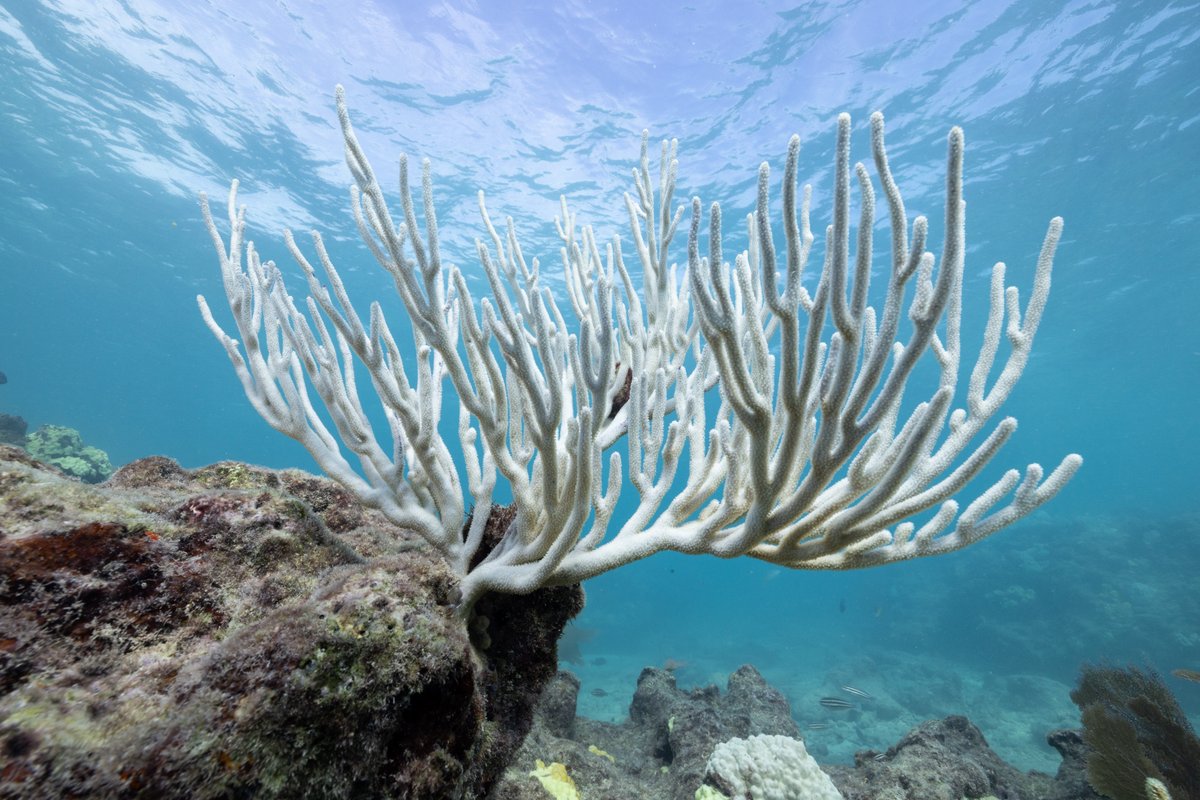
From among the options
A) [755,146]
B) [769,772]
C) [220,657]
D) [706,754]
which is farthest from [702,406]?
[755,146]

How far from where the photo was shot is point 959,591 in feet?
81.5

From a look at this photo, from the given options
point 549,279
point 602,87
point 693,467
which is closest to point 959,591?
point 549,279

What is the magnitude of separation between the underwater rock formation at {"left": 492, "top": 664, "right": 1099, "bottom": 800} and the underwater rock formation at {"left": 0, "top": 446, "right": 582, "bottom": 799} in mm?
2232

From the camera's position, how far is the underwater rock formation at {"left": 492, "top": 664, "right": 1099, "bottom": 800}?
4.36 metres

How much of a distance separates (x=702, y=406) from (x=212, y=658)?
1.97 metres

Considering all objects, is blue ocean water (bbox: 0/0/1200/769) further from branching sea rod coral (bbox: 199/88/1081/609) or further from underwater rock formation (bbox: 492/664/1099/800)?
branching sea rod coral (bbox: 199/88/1081/609)

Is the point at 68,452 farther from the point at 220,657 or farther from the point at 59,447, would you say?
the point at 220,657

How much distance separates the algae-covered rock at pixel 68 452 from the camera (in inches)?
468

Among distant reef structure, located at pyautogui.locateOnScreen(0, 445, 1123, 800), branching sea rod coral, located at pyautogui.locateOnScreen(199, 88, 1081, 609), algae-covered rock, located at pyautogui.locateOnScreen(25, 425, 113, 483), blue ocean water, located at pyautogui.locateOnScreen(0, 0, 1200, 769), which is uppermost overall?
blue ocean water, located at pyautogui.locateOnScreen(0, 0, 1200, 769)

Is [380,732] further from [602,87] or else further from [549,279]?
[549,279]

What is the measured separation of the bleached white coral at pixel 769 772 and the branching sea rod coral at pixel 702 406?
2.55 m

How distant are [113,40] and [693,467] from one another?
22.1 meters

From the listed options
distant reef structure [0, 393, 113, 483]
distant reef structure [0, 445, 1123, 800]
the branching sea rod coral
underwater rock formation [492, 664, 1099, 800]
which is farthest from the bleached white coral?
distant reef structure [0, 393, 113, 483]

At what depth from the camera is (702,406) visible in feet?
7.88
